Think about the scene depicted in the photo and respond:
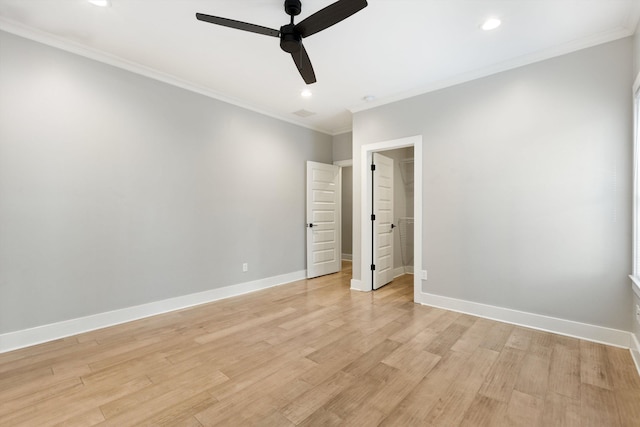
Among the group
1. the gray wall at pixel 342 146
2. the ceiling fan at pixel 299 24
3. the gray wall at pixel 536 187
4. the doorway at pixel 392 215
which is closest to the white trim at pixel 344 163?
the gray wall at pixel 342 146

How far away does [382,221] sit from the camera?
16.0 feet

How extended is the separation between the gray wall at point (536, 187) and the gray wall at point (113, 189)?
2807 millimetres

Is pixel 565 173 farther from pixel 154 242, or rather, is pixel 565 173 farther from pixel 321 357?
pixel 154 242

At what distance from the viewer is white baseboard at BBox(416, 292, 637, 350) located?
8.91 feet

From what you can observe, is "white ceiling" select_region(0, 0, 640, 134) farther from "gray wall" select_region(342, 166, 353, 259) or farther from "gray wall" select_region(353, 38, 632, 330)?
"gray wall" select_region(342, 166, 353, 259)

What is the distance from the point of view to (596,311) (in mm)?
2795

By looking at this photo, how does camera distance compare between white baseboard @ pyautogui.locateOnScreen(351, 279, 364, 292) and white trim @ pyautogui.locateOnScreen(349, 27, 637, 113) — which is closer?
white trim @ pyautogui.locateOnScreen(349, 27, 637, 113)

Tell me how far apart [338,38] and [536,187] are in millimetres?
2607

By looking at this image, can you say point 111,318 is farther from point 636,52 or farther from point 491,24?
point 636,52

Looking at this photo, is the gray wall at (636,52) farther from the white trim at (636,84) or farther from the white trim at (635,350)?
the white trim at (635,350)

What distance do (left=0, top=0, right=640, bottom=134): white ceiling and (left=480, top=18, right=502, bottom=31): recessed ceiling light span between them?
5 cm

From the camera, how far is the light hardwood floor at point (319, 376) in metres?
1.80

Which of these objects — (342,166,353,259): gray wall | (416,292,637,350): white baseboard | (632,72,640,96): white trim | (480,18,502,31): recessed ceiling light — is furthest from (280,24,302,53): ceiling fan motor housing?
(342,166,353,259): gray wall

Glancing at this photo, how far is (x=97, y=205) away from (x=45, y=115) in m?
0.97
